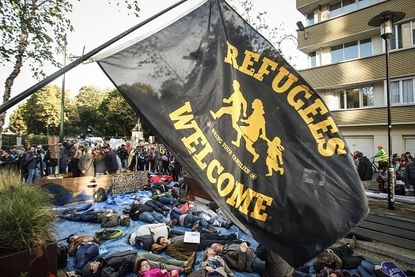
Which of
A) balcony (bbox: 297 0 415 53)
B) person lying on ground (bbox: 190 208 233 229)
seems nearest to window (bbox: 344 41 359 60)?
balcony (bbox: 297 0 415 53)

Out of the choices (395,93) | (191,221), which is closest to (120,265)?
(191,221)

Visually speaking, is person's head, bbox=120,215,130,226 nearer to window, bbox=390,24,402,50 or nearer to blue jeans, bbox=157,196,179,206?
blue jeans, bbox=157,196,179,206

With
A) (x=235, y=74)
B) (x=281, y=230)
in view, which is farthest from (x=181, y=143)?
(x=281, y=230)

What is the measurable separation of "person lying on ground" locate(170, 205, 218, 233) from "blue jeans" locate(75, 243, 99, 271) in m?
2.80

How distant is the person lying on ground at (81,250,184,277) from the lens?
17.4 ft

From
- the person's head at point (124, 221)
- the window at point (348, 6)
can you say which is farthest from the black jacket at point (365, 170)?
the window at point (348, 6)

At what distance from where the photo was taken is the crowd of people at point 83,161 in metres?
12.6

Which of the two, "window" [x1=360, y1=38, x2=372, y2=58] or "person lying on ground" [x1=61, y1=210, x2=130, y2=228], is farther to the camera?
"window" [x1=360, y1=38, x2=372, y2=58]

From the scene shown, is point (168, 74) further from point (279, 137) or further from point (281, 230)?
point (281, 230)

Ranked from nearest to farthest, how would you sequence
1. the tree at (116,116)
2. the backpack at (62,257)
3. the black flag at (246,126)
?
the black flag at (246,126)
the backpack at (62,257)
the tree at (116,116)

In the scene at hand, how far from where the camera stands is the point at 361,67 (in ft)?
61.4

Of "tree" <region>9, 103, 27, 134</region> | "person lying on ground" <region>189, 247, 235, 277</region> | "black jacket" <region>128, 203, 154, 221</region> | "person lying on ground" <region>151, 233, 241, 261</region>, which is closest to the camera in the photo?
"person lying on ground" <region>189, 247, 235, 277</region>

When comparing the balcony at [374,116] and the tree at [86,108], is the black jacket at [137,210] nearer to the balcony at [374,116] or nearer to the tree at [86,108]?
the balcony at [374,116]

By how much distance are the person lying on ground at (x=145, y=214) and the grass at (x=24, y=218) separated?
15.6 feet
